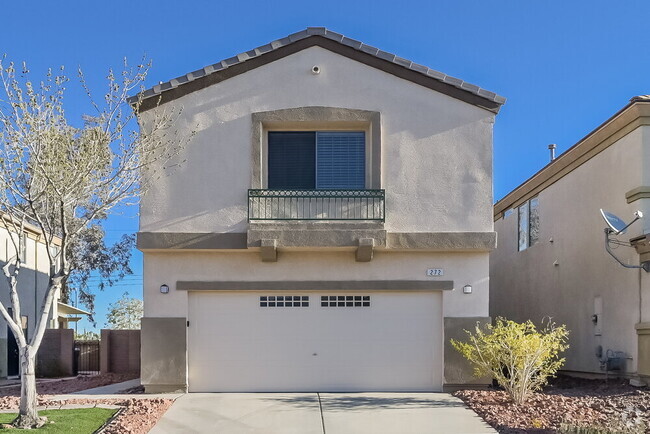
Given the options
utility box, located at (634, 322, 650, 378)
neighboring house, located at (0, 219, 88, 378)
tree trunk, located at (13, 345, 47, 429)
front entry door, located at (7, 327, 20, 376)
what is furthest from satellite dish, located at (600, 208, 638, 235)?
front entry door, located at (7, 327, 20, 376)

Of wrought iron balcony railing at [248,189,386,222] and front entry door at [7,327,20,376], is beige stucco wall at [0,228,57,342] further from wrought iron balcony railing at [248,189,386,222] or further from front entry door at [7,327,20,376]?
wrought iron balcony railing at [248,189,386,222]

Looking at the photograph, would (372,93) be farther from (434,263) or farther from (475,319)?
(475,319)

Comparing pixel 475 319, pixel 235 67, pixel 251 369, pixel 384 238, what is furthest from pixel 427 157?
pixel 251 369

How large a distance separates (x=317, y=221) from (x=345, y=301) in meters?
1.81

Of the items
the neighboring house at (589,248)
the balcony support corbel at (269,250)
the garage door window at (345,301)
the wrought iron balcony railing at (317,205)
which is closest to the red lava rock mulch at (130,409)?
the balcony support corbel at (269,250)

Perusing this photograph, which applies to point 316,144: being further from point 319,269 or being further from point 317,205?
point 319,269

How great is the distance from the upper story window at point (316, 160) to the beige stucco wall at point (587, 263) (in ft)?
17.6

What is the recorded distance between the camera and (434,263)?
14.7 metres

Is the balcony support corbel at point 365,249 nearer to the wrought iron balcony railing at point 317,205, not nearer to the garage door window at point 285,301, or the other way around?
the wrought iron balcony railing at point 317,205

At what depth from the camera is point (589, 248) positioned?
54.7ft

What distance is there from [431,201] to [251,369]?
16.3 feet

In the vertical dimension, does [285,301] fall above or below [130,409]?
above

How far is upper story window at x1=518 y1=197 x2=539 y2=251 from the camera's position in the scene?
67.6 feet

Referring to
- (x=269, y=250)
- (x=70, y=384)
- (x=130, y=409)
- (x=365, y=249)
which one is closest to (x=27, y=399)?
(x=130, y=409)
